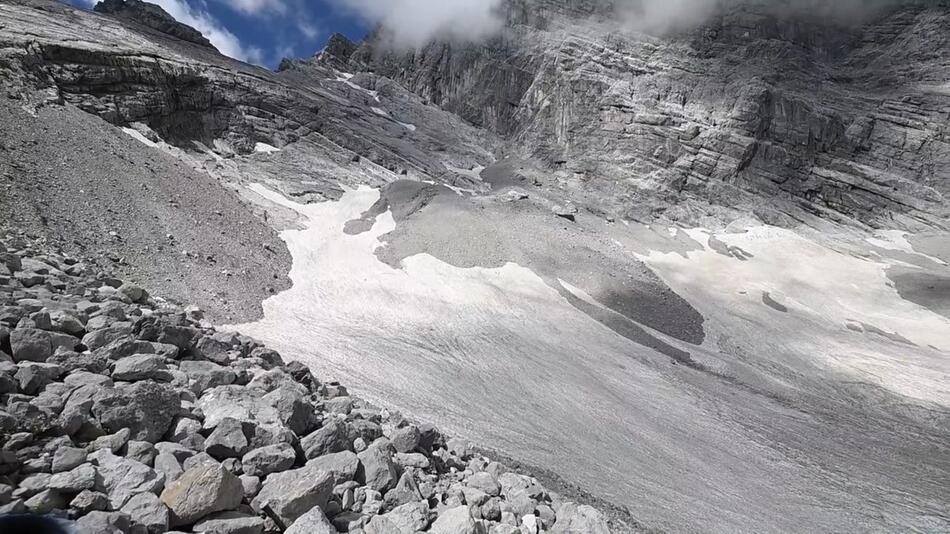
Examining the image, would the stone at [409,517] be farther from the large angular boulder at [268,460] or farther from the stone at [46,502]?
the stone at [46,502]

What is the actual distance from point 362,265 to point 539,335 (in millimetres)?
13305

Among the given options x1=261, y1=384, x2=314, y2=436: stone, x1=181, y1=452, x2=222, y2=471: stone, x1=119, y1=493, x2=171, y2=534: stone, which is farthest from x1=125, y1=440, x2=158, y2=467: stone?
x1=261, y1=384, x2=314, y2=436: stone

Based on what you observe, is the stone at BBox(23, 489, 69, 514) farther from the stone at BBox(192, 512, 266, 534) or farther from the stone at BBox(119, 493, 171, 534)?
the stone at BBox(192, 512, 266, 534)

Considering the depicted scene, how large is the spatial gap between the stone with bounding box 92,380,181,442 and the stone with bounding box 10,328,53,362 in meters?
1.19

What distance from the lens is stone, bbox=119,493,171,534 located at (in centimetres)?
362

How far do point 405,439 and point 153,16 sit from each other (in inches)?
3320

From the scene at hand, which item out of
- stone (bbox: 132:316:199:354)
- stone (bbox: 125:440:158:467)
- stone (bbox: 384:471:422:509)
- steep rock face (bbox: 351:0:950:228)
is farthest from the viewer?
steep rock face (bbox: 351:0:950:228)

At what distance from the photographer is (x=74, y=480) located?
3.66 meters

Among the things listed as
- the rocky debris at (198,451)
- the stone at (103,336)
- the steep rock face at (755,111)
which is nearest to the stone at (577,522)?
the rocky debris at (198,451)

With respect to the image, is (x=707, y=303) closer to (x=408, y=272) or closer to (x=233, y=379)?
(x=408, y=272)

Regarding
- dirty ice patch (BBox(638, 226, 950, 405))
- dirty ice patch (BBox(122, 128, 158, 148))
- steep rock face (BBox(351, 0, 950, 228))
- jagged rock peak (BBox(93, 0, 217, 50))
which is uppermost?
steep rock face (BBox(351, 0, 950, 228))

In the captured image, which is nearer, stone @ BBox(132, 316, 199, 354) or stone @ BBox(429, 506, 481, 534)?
stone @ BBox(429, 506, 481, 534)

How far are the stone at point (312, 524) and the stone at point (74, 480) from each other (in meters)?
1.68

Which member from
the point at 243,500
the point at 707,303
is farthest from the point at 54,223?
the point at 707,303
